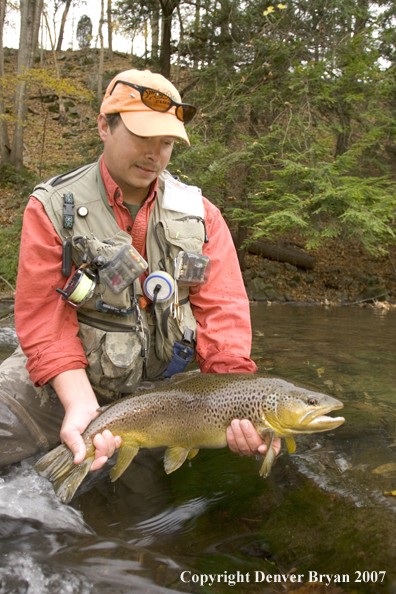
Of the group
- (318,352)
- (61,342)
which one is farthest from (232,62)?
(61,342)

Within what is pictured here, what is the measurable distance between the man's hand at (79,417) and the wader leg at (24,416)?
38cm

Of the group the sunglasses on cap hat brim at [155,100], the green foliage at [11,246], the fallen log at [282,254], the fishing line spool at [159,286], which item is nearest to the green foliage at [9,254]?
the green foliage at [11,246]

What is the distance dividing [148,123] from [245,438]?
1.93 m

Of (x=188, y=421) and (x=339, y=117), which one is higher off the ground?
(x=339, y=117)

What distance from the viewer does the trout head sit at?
8.46 feet

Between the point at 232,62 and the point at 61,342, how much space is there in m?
12.0

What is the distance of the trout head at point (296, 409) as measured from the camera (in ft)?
8.46

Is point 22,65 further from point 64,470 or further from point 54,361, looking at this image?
point 64,470

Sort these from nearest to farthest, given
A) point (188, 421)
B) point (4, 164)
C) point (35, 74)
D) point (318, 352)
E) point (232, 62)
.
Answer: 1. point (188, 421)
2. point (318, 352)
3. point (232, 62)
4. point (35, 74)
5. point (4, 164)

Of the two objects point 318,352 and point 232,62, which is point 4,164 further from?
point 318,352

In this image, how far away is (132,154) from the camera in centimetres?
305

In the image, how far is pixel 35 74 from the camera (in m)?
15.2

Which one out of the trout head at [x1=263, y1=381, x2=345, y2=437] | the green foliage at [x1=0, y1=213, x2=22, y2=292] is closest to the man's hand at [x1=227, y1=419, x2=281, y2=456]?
the trout head at [x1=263, y1=381, x2=345, y2=437]

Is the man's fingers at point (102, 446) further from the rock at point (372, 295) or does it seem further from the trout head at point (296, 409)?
the rock at point (372, 295)
